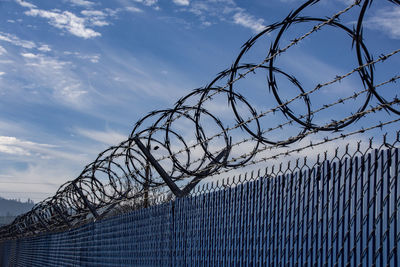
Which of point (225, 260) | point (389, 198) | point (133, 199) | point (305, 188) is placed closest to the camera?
point (389, 198)

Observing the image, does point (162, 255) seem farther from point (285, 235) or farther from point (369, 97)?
point (369, 97)

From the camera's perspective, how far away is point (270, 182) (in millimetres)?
5082

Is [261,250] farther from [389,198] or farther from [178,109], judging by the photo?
[178,109]

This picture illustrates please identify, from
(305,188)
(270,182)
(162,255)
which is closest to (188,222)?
(162,255)

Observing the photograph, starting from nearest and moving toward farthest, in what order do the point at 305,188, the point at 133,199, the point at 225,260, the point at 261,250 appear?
the point at 305,188, the point at 261,250, the point at 225,260, the point at 133,199

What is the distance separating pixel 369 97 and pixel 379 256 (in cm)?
112

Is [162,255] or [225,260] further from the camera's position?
[162,255]

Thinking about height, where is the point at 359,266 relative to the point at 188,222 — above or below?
below

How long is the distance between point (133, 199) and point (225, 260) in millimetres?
3623

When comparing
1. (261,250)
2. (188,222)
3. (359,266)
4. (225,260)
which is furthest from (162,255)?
(359,266)

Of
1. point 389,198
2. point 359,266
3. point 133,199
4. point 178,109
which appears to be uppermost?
point 178,109

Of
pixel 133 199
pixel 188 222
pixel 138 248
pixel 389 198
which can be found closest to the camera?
pixel 389 198

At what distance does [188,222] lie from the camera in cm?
667

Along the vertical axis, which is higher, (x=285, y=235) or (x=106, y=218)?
(x=106, y=218)
